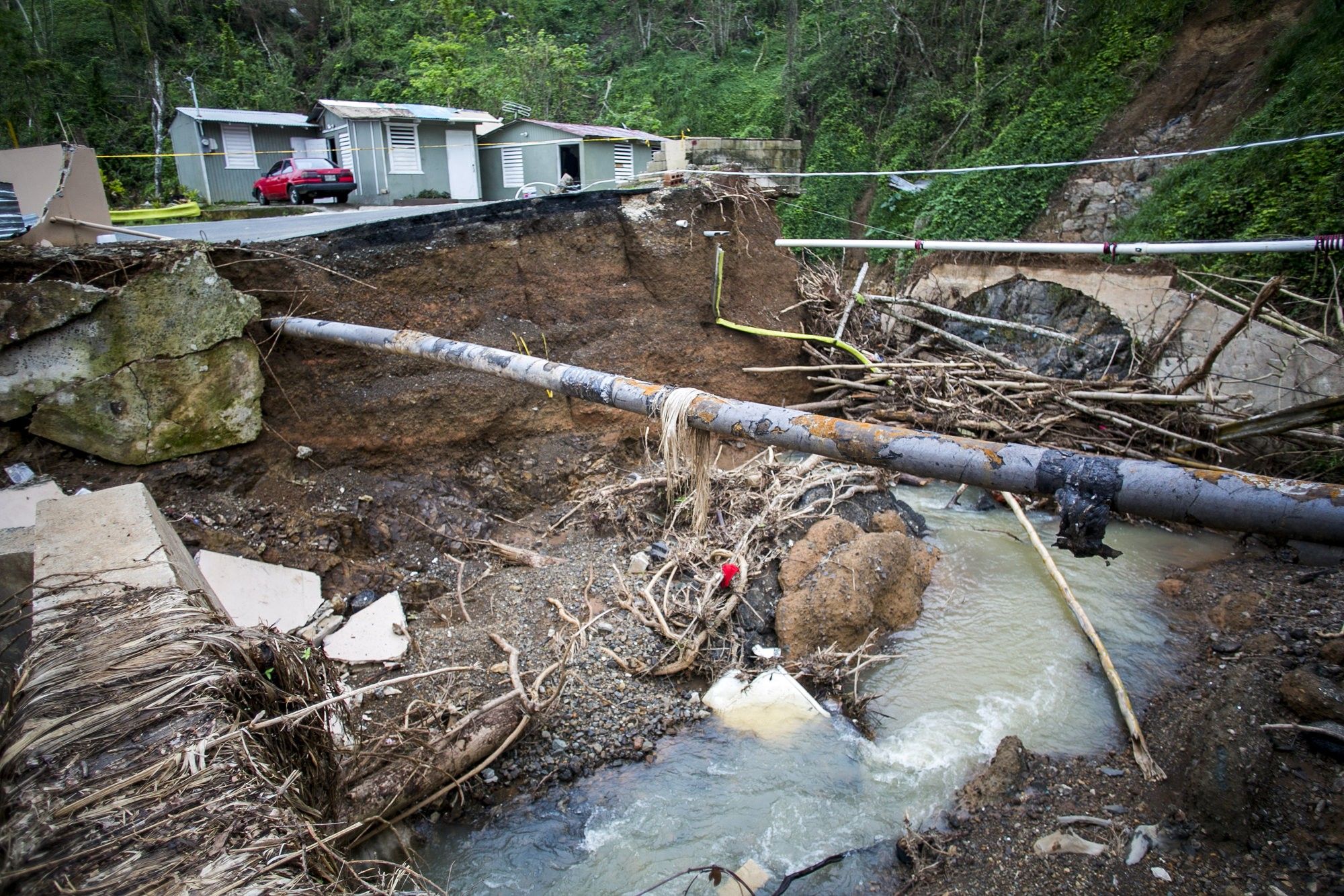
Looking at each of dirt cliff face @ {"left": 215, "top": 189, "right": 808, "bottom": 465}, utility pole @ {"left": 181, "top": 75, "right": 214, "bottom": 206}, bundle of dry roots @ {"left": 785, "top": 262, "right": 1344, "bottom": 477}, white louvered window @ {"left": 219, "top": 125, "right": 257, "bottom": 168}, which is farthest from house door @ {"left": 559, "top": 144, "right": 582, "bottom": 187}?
dirt cliff face @ {"left": 215, "top": 189, "right": 808, "bottom": 465}

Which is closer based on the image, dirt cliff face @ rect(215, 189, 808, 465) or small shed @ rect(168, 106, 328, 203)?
dirt cliff face @ rect(215, 189, 808, 465)

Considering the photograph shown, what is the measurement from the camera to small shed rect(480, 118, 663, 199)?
19.2 metres

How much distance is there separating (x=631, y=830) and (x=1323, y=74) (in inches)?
564

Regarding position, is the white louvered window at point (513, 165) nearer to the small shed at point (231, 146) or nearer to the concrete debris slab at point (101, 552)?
the small shed at point (231, 146)

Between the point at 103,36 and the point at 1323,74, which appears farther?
the point at 103,36

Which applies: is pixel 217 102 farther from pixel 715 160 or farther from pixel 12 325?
pixel 12 325

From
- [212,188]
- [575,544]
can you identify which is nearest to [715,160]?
[212,188]

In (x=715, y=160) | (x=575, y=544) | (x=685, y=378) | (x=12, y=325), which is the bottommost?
(x=575, y=544)

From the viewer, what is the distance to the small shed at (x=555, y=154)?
19.2 metres

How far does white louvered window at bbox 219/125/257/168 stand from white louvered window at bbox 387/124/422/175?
516 centimetres

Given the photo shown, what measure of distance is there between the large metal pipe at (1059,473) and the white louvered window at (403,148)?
19256 millimetres

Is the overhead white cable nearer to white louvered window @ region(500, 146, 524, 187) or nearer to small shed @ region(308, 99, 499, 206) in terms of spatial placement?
white louvered window @ region(500, 146, 524, 187)

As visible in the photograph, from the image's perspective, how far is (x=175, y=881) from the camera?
1.73 m

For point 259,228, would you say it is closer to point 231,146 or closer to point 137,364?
point 137,364
